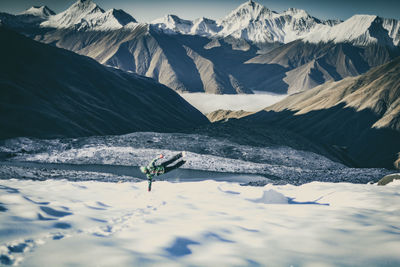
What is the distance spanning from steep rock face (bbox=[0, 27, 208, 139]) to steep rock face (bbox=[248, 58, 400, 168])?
206 ft

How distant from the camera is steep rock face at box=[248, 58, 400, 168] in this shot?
12503cm

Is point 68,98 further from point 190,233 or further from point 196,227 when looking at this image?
point 190,233

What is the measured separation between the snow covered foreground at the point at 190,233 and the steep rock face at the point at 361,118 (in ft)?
379

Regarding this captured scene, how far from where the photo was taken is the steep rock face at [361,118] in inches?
4922

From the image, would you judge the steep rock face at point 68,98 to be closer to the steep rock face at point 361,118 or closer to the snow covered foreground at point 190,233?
the snow covered foreground at point 190,233

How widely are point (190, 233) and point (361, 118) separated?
157357 millimetres

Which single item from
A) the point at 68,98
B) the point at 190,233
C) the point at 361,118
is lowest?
the point at 190,233

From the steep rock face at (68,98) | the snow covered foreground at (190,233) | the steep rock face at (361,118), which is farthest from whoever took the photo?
the steep rock face at (361,118)

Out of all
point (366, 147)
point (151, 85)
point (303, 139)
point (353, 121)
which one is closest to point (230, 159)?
point (303, 139)

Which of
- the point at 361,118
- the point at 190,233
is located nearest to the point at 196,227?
the point at 190,233

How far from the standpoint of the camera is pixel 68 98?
102125mm

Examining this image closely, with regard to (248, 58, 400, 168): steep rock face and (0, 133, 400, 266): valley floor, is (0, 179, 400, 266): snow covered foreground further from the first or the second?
(248, 58, 400, 168): steep rock face

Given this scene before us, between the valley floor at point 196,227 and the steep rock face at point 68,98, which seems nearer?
the valley floor at point 196,227

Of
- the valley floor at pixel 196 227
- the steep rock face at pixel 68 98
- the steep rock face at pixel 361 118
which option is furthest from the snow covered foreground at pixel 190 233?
the steep rock face at pixel 361 118
